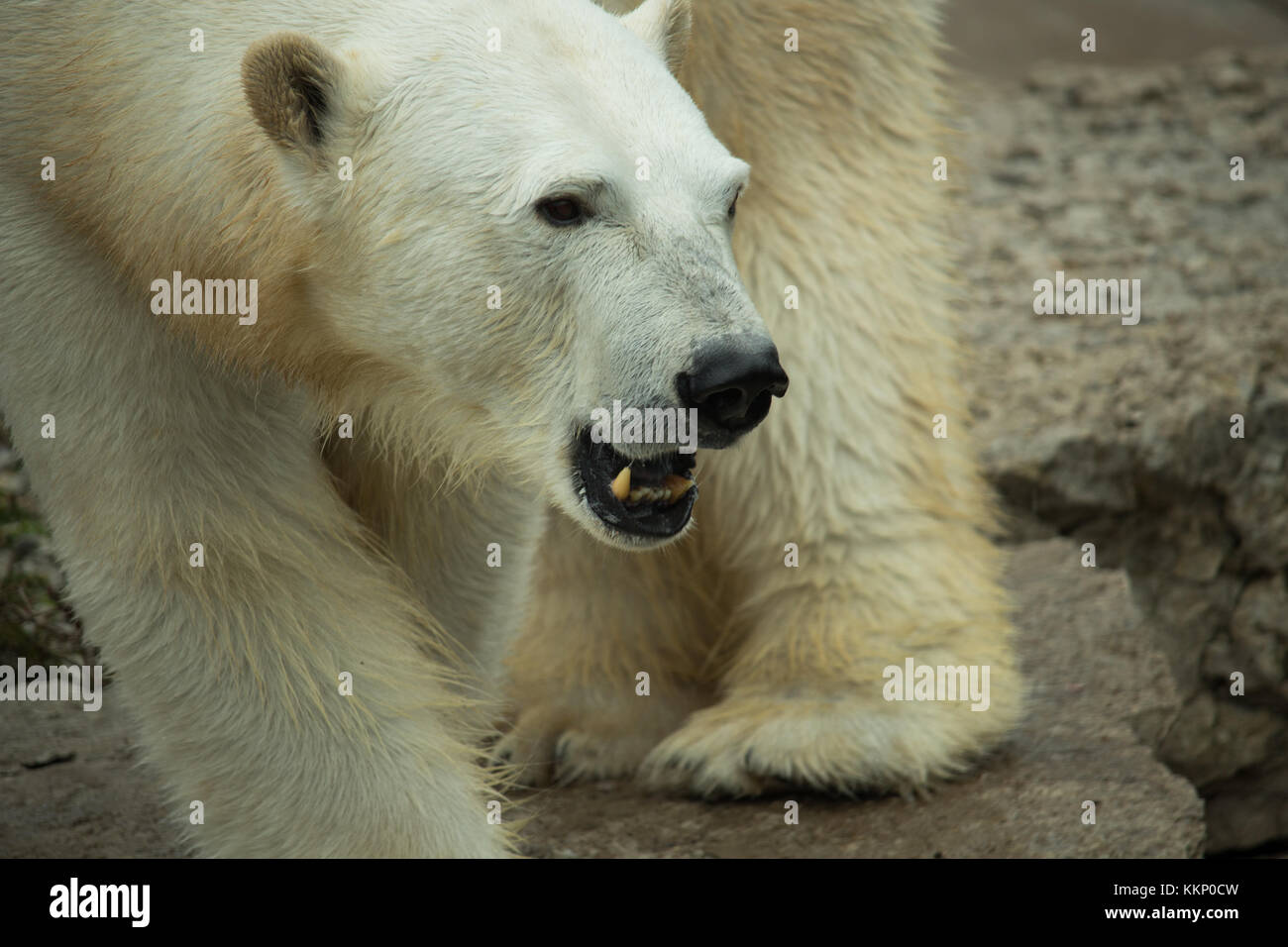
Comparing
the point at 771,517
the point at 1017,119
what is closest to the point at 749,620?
the point at 771,517

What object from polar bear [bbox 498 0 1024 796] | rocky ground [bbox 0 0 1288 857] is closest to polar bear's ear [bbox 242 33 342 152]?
polar bear [bbox 498 0 1024 796]

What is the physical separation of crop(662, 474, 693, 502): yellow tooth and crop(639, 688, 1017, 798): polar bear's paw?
0.91 metres

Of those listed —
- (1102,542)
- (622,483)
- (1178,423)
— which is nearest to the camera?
(622,483)

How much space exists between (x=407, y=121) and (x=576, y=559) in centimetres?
140

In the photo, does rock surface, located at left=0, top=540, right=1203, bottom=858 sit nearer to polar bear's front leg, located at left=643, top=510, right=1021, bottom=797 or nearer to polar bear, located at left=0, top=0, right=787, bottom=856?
polar bear's front leg, located at left=643, top=510, right=1021, bottom=797

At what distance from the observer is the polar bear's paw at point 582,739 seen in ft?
10.5

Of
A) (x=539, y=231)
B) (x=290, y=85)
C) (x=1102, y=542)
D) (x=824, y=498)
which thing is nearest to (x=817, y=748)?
(x=824, y=498)

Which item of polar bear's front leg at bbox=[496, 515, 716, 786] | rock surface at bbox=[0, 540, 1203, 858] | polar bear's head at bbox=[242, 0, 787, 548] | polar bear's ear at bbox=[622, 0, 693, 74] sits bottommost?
rock surface at bbox=[0, 540, 1203, 858]

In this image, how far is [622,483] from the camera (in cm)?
218

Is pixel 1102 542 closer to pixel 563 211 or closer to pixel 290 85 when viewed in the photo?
pixel 563 211

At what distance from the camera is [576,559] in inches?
131

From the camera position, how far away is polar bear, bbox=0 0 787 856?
2.07m

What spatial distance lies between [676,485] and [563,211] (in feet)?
1.44

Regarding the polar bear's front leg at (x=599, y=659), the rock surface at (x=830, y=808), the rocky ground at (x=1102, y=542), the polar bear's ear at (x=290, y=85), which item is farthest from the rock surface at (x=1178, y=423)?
the polar bear's ear at (x=290, y=85)
